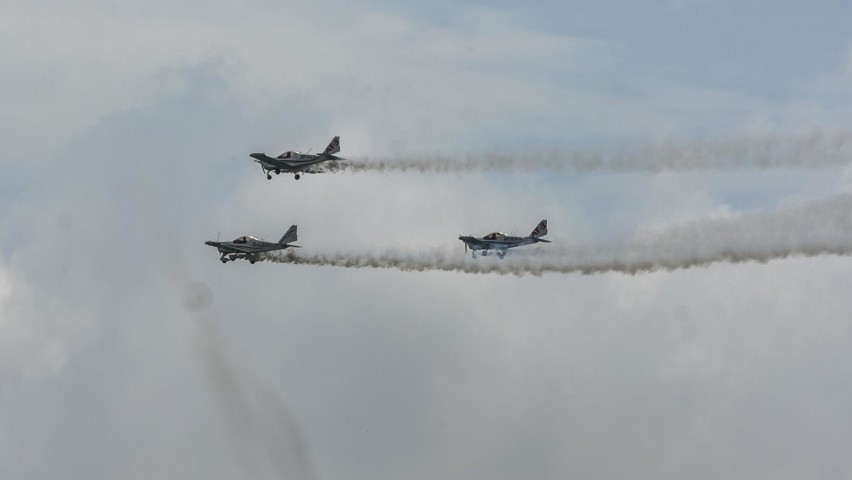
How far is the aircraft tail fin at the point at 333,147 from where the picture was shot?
3374 inches

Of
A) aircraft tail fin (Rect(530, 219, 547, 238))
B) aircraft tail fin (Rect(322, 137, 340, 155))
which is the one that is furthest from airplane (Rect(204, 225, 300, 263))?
aircraft tail fin (Rect(530, 219, 547, 238))

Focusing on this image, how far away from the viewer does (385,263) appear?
81.3 m

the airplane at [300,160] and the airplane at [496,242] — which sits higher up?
the airplane at [300,160]

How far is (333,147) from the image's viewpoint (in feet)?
283

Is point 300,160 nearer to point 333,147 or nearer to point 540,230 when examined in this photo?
point 333,147

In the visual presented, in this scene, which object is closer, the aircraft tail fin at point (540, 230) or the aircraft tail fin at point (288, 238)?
the aircraft tail fin at point (288, 238)

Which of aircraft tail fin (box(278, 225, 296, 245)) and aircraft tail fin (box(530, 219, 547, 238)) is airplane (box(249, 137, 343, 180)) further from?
aircraft tail fin (box(530, 219, 547, 238))

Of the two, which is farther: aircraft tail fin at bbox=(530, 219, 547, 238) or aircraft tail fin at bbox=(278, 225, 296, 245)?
aircraft tail fin at bbox=(530, 219, 547, 238)

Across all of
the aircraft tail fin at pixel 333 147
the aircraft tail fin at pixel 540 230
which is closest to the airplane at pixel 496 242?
the aircraft tail fin at pixel 540 230

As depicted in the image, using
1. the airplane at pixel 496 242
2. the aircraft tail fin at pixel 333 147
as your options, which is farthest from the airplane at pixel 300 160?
the airplane at pixel 496 242

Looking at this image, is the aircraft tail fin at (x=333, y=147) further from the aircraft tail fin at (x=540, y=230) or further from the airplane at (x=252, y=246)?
the aircraft tail fin at (x=540, y=230)

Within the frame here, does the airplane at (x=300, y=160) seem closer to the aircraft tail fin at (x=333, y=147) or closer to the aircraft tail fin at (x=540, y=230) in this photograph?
the aircraft tail fin at (x=333, y=147)

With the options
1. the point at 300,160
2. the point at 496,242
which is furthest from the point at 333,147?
the point at 496,242

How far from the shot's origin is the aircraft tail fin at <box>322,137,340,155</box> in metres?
85.7
